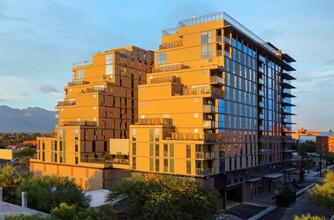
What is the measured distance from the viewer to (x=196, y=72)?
58.9 m

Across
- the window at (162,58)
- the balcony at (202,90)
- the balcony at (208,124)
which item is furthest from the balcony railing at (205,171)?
the window at (162,58)

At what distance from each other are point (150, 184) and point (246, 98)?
37353 millimetres

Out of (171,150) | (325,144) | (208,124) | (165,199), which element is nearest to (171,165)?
(171,150)

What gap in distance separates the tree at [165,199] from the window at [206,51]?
1143 inches

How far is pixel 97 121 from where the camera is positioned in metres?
72.6

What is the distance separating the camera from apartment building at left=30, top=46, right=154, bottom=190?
6562 cm

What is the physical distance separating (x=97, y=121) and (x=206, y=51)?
28402mm

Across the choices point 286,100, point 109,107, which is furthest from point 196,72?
point 286,100

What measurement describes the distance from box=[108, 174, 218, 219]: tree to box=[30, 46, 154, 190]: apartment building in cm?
2472

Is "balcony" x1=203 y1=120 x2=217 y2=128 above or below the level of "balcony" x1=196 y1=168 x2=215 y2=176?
above

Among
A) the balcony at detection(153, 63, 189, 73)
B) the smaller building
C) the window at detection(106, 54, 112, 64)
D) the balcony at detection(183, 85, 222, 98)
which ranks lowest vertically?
the smaller building

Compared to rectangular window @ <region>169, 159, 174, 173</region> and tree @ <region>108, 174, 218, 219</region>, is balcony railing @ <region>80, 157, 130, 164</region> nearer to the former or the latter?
rectangular window @ <region>169, 159, 174, 173</region>

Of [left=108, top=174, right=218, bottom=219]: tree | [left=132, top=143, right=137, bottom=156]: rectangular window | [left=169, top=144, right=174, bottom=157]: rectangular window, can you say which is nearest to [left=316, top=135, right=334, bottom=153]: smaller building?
[left=132, top=143, right=137, bottom=156]: rectangular window

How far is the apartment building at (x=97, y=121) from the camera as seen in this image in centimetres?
6562
